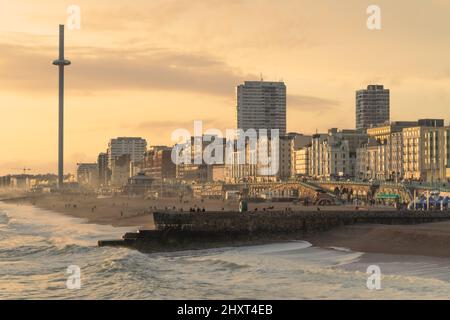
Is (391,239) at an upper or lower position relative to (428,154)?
lower

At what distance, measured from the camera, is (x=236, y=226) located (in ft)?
224

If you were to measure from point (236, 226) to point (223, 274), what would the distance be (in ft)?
73.1

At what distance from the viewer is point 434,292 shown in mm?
36219

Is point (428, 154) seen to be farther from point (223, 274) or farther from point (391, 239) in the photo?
point (223, 274)

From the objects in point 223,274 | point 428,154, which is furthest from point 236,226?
point 428,154

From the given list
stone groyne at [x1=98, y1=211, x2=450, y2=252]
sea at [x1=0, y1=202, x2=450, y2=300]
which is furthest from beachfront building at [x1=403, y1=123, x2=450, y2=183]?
sea at [x1=0, y1=202, x2=450, y2=300]

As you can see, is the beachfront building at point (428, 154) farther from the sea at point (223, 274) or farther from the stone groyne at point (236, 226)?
the sea at point (223, 274)

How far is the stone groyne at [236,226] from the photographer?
63.9 m

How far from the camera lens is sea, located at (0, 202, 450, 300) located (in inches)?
1522

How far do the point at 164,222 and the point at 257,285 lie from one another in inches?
1019

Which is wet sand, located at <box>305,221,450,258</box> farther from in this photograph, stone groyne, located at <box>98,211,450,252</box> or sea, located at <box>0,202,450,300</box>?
sea, located at <box>0,202,450,300</box>
